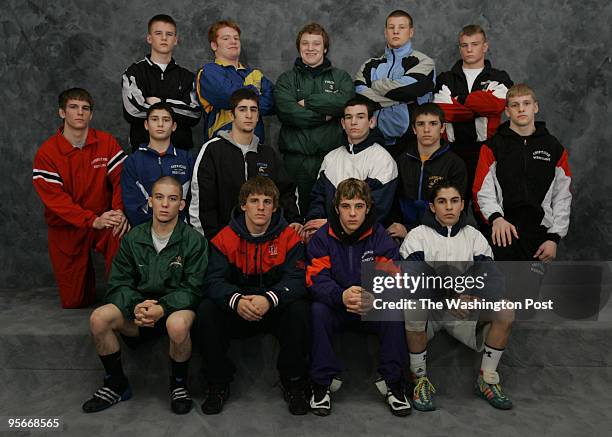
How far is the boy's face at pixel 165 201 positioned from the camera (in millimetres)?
2801

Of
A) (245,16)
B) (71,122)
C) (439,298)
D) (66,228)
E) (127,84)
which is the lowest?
(439,298)

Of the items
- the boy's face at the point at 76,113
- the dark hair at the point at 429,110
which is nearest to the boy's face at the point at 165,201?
the boy's face at the point at 76,113

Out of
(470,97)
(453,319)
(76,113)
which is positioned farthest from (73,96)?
(453,319)

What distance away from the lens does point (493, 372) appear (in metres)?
2.80

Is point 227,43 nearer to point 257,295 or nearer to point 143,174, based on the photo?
point 143,174

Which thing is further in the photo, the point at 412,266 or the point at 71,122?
the point at 71,122

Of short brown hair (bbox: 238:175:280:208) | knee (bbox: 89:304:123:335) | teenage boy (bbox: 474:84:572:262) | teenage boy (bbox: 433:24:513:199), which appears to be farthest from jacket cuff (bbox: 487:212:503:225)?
knee (bbox: 89:304:123:335)

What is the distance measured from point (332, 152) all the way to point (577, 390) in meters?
1.72

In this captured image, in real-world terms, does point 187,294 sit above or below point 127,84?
below

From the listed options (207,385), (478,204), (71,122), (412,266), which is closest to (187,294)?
(207,385)

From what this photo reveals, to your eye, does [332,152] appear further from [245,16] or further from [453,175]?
[245,16]

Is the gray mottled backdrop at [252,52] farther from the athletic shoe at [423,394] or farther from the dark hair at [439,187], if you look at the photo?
the athletic shoe at [423,394]

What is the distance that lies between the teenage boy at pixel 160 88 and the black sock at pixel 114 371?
131 centimetres

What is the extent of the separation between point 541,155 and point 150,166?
209 centimetres
